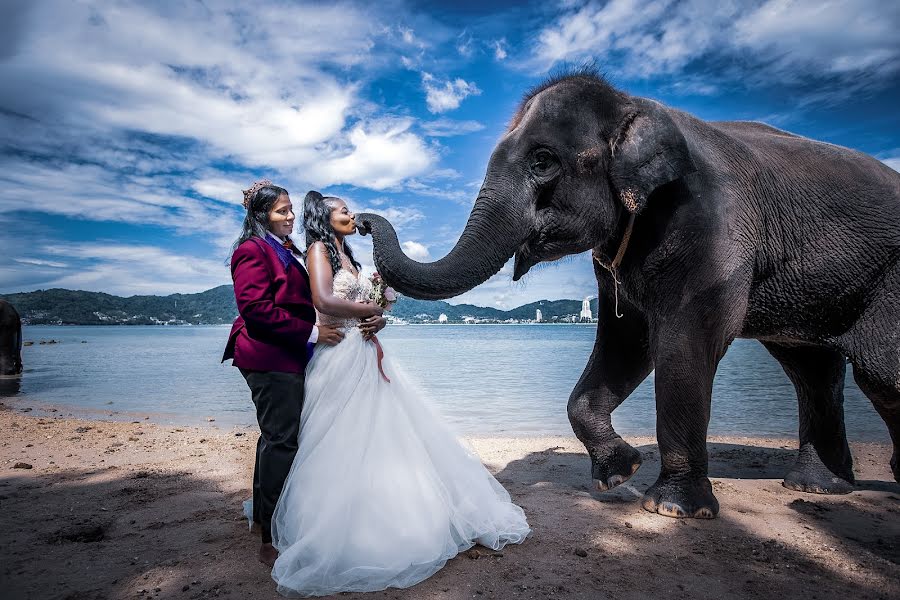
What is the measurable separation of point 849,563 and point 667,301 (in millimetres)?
1893

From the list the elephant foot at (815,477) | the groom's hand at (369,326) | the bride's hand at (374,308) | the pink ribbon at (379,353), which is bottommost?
the elephant foot at (815,477)

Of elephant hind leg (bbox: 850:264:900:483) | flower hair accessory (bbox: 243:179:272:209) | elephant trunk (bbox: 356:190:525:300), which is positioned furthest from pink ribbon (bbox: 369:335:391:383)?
elephant hind leg (bbox: 850:264:900:483)

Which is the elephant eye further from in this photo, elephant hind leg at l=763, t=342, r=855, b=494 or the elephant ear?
elephant hind leg at l=763, t=342, r=855, b=494

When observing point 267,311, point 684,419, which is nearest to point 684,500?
point 684,419

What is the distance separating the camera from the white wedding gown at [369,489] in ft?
10.8

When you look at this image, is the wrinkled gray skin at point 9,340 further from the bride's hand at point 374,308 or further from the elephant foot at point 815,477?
the elephant foot at point 815,477

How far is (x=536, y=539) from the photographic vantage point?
154 inches

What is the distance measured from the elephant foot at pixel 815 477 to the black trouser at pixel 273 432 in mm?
4400

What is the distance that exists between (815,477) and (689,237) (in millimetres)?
2755

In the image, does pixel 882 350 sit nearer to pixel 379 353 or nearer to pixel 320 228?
pixel 379 353

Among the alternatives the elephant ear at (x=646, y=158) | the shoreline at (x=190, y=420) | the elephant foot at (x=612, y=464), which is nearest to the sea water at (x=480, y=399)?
the shoreline at (x=190, y=420)

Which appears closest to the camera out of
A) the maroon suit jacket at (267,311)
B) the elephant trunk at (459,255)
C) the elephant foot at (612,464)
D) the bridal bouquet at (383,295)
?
the maroon suit jacket at (267,311)

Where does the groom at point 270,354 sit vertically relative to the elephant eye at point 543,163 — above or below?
below

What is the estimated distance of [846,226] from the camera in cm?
446
